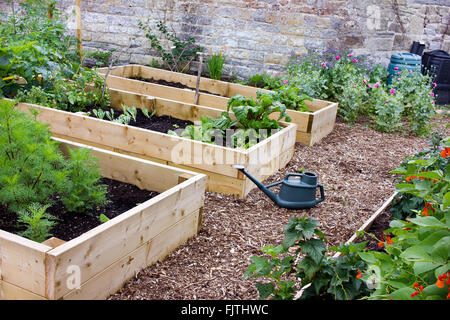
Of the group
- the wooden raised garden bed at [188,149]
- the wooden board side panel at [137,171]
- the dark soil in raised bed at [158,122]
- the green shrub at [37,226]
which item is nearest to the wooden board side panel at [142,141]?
the wooden raised garden bed at [188,149]

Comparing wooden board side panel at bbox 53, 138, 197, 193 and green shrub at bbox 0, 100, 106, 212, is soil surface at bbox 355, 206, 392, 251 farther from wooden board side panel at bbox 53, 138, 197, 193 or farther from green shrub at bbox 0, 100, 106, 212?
green shrub at bbox 0, 100, 106, 212

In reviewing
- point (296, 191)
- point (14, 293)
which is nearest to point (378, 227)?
point (296, 191)

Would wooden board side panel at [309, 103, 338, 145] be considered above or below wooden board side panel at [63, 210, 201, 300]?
above

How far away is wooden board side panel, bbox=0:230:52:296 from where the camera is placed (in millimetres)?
1874

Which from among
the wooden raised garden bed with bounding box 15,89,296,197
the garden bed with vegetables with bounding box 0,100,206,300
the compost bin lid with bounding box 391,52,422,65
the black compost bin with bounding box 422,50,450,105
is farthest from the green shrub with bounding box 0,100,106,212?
the black compost bin with bounding box 422,50,450,105

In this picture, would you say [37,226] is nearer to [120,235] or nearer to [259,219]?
[120,235]

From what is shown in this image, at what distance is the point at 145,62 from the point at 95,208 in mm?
5349

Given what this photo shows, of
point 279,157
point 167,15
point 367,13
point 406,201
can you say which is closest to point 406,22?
point 367,13

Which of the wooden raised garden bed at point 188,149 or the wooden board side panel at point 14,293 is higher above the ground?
the wooden raised garden bed at point 188,149

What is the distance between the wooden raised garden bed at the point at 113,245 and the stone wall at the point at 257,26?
15.1 ft

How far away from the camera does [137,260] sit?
7.86 feet

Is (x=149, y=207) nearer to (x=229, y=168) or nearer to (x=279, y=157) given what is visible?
(x=229, y=168)

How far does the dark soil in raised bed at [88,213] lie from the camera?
240 centimetres

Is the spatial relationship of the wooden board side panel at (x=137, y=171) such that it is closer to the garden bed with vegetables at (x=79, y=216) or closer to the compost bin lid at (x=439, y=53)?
the garden bed with vegetables at (x=79, y=216)
